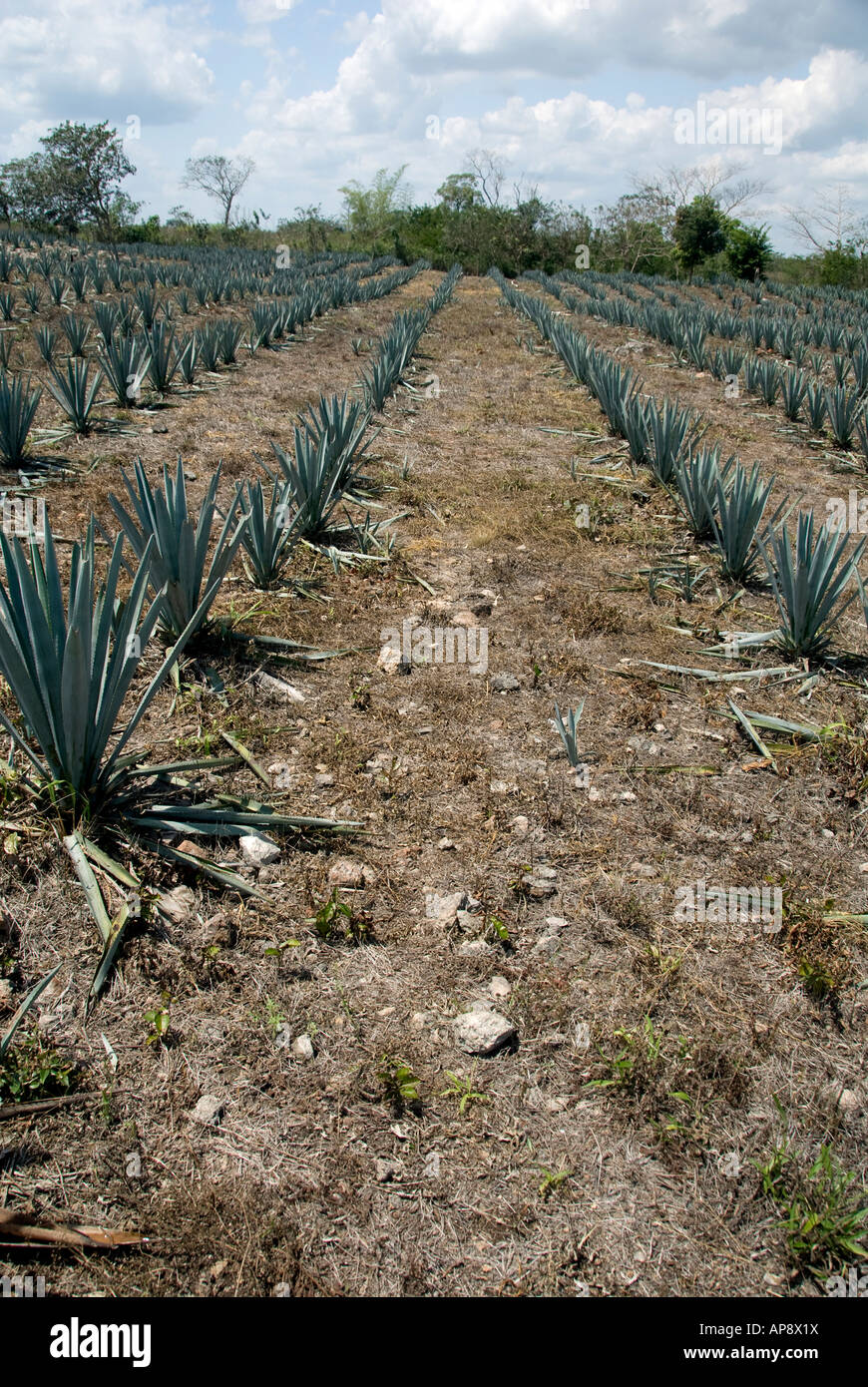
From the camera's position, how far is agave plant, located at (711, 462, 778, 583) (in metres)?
4.78

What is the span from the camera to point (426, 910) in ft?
8.23

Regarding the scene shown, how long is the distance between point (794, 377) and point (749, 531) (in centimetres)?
563

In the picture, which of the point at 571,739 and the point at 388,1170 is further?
the point at 571,739

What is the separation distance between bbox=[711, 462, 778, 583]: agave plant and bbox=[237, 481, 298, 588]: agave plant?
2.61 m

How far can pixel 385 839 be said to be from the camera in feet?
9.15

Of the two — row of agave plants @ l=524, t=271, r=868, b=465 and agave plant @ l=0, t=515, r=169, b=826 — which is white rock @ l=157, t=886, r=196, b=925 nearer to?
agave plant @ l=0, t=515, r=169, b=826

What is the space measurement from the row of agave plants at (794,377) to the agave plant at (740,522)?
3.41 m

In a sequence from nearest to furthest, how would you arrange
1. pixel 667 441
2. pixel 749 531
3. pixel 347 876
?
pixel 347 876 < pixel 749 531 < pixel 667 441

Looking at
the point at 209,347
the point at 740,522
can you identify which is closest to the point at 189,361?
the point at 209,347

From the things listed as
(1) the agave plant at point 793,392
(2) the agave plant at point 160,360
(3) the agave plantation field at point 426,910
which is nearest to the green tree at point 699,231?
(1) the agave plant at point 793,392

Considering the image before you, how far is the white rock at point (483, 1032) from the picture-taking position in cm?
208

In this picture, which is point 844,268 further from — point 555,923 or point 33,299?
point 555,923

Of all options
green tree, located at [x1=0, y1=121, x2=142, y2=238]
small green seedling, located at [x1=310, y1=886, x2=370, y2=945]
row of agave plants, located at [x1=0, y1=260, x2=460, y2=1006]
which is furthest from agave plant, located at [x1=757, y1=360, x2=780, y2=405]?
green tree, located at [x1=0, y1=121, x2=142, y2=238]
